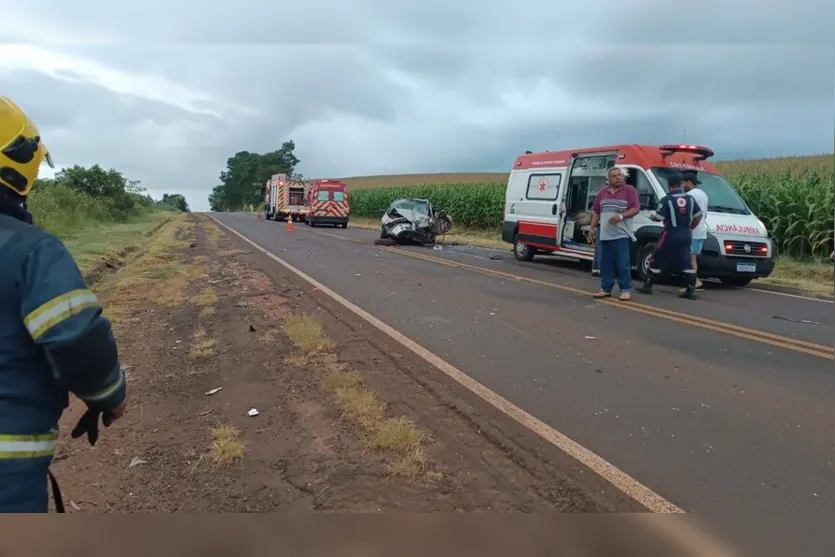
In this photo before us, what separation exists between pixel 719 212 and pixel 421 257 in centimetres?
717

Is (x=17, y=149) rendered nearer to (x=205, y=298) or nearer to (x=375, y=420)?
(x=375, y=420)

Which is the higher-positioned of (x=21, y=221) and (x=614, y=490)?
Answer: (x=21, y=221)

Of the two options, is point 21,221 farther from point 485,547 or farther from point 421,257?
point 421,257

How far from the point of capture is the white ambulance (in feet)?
35.9

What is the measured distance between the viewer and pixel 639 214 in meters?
11.7

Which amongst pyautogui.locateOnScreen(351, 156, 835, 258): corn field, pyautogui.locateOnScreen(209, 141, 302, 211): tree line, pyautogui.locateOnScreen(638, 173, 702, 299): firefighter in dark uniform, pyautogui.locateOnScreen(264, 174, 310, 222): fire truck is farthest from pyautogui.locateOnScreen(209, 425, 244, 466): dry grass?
pyautogui.locateOnScreen(209, 141, 302, 211): tree line

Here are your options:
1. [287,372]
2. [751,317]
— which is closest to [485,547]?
[287,372]

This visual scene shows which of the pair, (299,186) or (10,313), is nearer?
(10,313)

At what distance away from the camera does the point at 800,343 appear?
6.63m

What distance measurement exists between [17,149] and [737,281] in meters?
12.4

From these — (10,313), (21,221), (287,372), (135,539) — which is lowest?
(287,372)

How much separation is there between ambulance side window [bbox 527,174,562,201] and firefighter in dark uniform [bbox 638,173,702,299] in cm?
437

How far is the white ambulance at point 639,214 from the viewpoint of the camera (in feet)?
35.9

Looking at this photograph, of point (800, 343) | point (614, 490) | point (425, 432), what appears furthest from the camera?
point (800, 343)
